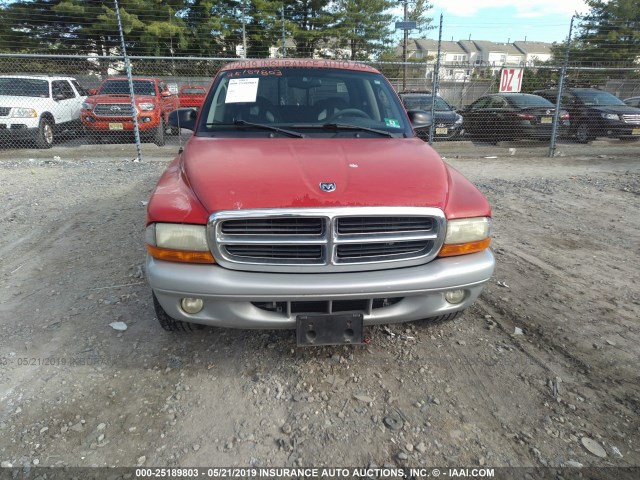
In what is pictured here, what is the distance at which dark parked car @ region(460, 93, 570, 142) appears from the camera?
39.0 feet

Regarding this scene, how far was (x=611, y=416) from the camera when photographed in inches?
94.3

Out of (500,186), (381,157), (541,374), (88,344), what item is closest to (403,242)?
(381,157)

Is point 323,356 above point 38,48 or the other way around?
the other way around

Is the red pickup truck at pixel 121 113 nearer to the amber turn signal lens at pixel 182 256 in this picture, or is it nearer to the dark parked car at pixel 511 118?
the dark parked car at pixel 511 118

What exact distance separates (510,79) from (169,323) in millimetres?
11044

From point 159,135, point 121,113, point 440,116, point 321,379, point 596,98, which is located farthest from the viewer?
point 596,98

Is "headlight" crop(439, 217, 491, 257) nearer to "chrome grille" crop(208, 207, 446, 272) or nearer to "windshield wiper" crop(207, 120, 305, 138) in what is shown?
"chrome grille" crop(208, 207, 446, 272)

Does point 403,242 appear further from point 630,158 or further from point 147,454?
point 630,158

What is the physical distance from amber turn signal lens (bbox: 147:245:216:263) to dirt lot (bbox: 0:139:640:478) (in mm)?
783

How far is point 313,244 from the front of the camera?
239cm

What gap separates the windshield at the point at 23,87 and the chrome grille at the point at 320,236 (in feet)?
37.2

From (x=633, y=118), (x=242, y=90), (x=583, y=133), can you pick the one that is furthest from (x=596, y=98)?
(x=242, y=90)

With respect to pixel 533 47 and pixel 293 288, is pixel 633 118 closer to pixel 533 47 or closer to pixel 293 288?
pixel 293 288

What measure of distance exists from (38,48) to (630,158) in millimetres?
21880
